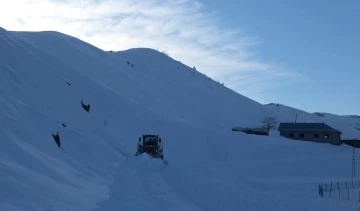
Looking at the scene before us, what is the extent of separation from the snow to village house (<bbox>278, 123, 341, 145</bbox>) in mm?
8555

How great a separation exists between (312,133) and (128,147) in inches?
1323

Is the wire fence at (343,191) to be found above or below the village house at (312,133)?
below

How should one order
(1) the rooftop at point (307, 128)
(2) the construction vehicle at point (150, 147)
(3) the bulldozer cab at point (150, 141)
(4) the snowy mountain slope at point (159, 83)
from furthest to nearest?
1. (4) the snowy mountain slope at point (159, 83)
2. (1) the rooftop at point (307, 128)
3. (3) the bulldozer cab at point (150, 141)
4. (2) the construction vehicle at point (150, 147)

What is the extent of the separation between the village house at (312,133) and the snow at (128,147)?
28.1 ft

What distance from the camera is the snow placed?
58.2ft

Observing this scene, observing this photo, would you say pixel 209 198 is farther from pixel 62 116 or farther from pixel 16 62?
pixel 16 62

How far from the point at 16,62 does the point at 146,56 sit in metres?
59.0

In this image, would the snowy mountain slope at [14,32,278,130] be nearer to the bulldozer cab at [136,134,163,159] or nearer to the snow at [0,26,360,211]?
the snow at [0,26,360,211]

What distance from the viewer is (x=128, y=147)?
42.9 meters

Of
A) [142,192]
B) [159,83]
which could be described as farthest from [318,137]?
A: [142,192]

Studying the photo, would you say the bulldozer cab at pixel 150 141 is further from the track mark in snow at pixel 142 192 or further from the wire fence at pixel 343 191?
the wire fence at pixel 343 191

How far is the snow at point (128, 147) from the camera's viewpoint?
17.7m

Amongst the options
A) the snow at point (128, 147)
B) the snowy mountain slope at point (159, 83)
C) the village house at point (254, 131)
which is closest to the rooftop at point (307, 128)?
the village house at point (254, 131)

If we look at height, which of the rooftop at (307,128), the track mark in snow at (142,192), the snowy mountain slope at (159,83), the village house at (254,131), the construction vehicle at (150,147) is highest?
the snowy mountain slope at (159,83)
